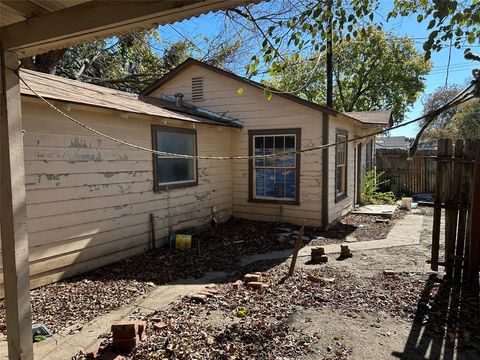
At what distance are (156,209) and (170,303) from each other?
288cm

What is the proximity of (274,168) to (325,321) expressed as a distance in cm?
556

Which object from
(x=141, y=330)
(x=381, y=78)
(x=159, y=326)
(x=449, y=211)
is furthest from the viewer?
(x=381, y=78)

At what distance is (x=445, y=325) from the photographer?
351 centimetres

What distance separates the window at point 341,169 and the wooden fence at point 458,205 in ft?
14.6

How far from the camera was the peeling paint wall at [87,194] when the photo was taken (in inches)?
183

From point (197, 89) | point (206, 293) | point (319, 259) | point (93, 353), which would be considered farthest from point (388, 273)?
point (197, 89)

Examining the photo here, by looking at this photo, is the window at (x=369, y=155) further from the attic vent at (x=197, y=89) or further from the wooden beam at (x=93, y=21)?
the wooden beam at (x=93, y=21)

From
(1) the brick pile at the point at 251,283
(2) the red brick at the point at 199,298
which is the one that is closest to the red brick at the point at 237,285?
(1) the brick pile at the point at 251,283

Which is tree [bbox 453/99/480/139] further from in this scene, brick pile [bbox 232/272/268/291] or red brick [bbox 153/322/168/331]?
red brick [bbox 153/322/168/331]

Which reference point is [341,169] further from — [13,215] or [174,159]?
[13,215]

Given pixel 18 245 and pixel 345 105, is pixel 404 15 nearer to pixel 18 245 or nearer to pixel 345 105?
pixel 18 245

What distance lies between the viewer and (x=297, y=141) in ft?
27.6

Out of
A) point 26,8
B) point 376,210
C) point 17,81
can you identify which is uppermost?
point 26,8

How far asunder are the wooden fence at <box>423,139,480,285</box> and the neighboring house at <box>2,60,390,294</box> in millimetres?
3615
